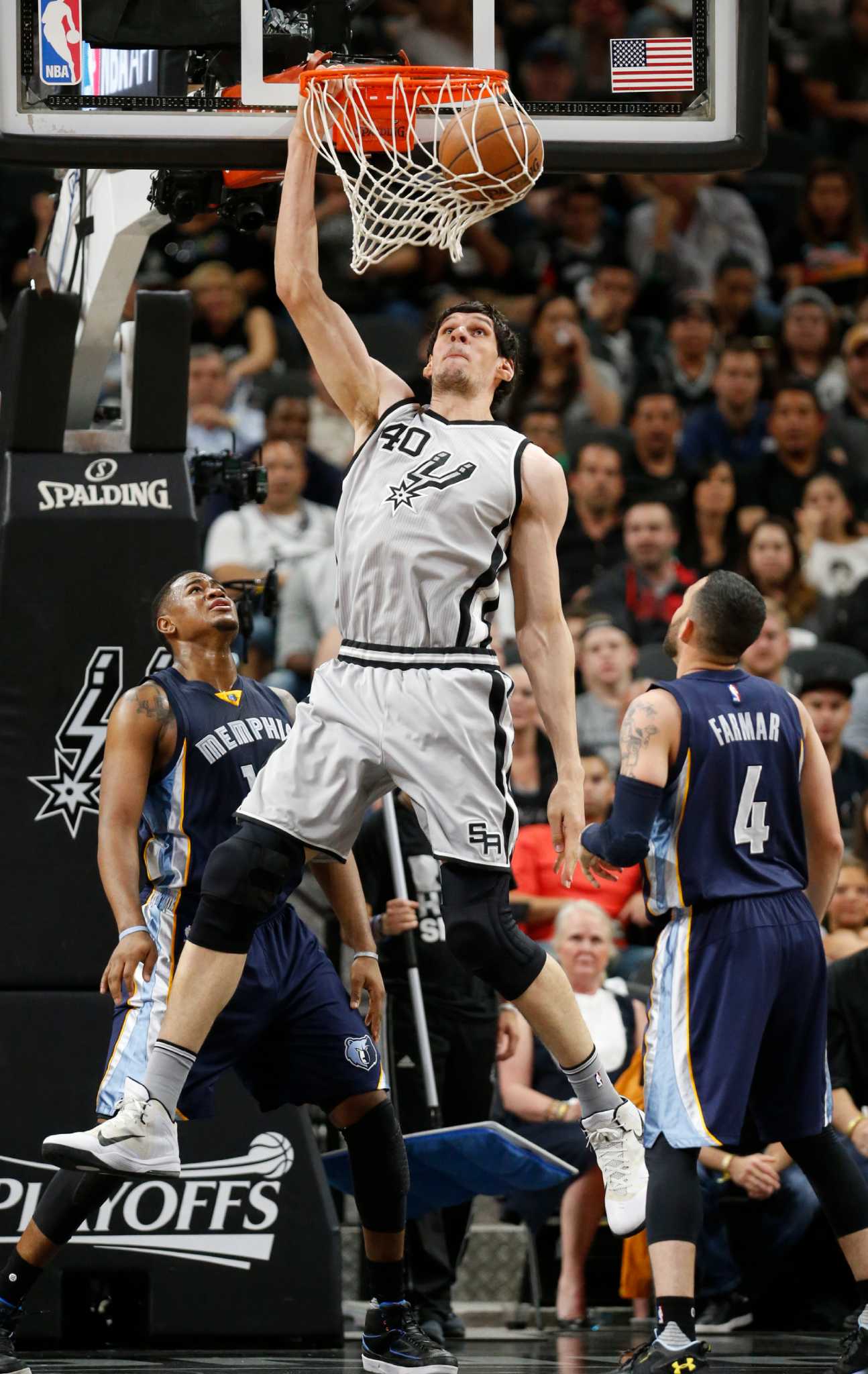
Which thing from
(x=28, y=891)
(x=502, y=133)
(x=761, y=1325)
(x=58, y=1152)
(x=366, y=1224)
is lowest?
(x=761, y=1325)

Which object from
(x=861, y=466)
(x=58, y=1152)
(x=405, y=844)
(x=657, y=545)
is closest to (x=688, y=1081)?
(x=58, y=1152)

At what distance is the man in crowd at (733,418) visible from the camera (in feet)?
44.0

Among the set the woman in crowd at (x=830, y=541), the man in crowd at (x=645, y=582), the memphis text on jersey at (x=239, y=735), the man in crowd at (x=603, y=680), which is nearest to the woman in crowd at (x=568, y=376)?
the woman in crowd at (x=830, y=541)

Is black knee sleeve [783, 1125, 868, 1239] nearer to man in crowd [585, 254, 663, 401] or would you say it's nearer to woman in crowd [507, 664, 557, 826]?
woman in crowd [507, 664, 557, 826]

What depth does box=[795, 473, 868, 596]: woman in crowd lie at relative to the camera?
1241 centimetres

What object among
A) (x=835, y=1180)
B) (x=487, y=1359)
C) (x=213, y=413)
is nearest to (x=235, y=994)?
(x=487, y=1359)

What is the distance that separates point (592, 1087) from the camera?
214 inches

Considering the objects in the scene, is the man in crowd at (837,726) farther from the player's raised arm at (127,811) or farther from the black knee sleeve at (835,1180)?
the player's raised arm at (127,811)

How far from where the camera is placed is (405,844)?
781cm

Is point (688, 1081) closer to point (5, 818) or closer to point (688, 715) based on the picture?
point (688, 715)

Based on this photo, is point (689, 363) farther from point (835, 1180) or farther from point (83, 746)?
point (835, 1180)

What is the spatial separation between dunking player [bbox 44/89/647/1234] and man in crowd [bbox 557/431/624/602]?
6296 millimetres

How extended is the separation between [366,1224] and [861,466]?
28.3 ft

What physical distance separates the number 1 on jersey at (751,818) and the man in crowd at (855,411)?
25.9 feet
